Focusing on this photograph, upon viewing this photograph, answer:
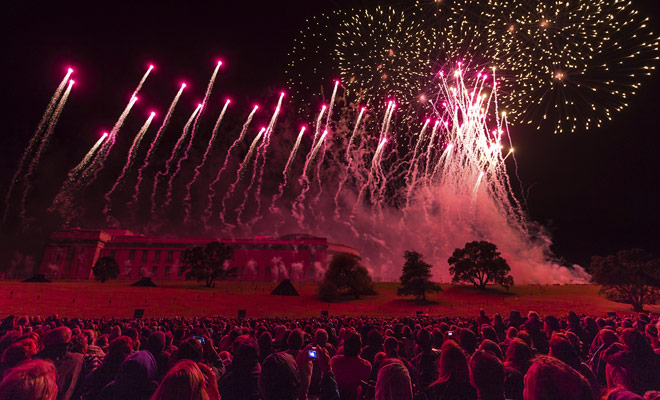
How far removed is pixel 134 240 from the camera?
10306cm

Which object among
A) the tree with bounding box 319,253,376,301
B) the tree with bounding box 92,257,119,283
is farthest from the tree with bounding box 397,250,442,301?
the tree with bounding box 92,257,119,283

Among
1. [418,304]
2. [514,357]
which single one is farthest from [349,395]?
[418,304]

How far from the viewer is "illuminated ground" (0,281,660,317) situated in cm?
3834

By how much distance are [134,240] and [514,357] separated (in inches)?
4616

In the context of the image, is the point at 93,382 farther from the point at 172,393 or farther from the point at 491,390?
the point at 491,390

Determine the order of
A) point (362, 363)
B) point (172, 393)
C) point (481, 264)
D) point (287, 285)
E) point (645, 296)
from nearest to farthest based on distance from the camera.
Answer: point (172, 393) → point (362, 363) → point (645, 296) → point (287, 285) → point (481, 264)

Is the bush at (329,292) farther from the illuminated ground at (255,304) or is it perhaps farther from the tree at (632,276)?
the tree at (632,276)

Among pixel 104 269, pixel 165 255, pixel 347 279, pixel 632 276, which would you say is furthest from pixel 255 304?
pixel 165 255

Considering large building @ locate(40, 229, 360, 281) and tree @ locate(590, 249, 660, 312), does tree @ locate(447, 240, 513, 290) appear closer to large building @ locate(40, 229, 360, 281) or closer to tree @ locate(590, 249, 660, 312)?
tree @ locate(590, 249, 660, 312)

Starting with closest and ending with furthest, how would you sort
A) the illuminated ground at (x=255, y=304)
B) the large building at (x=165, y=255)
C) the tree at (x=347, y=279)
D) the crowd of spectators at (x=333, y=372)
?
the crowd of spectators at (x=333, y=372)
the illuminated ground at (x=255, y=304)
the tree at (x=347, y=279)
the large building at (x=165, y=255)

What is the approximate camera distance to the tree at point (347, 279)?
55.8 metres

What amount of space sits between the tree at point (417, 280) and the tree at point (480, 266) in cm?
1336

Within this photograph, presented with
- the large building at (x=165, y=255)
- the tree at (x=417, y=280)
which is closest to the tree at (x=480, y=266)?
the tree at (x=417, y=280)

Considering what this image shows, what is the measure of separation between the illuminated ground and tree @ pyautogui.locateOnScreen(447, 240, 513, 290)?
4.20 meters
